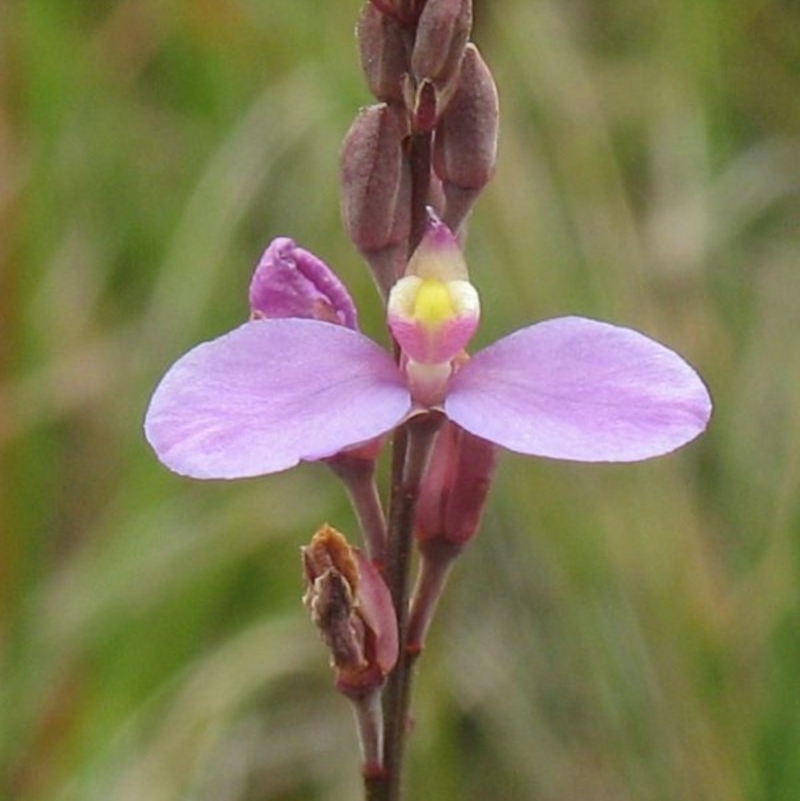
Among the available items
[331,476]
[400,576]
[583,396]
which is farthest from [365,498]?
[331,476]

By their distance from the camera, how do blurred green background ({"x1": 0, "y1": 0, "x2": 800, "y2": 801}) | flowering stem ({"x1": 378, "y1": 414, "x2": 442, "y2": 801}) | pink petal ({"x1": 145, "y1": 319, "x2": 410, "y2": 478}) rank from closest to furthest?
pink petal ({"x1": 145, "y1": 319, "x2": 410, "y2": 478})
flowering stem ({"x1": 378, "y1": 414, "x2": 442, "y2": 801})
blurred green background ({"x1": 0, "y1": 0, "x2": 800, "y2": 801})

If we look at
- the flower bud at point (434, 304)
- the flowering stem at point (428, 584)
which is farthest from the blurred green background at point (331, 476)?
the flower bud at point (434, 304)

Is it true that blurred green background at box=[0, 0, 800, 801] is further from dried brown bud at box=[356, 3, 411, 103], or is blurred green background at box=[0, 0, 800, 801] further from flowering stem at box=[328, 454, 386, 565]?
dried brown bud at box=[356, 3, 411, 103]

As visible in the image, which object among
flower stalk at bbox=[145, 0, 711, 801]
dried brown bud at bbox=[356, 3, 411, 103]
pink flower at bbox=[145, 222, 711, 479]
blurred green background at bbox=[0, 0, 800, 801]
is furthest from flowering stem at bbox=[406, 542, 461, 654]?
blurred green background at bbox=[0, 0, 800, 801]

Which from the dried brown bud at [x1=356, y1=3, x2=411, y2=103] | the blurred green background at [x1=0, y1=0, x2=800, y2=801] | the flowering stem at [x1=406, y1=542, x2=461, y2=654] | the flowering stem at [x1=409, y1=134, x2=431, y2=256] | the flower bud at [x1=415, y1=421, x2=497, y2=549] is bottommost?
the blurred green background at [x1=0, y1=0, x2=800, y2=801]

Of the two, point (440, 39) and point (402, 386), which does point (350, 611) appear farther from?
point (440, 39)

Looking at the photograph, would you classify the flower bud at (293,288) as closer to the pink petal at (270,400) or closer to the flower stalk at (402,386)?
the flower stalk at (402,386)
